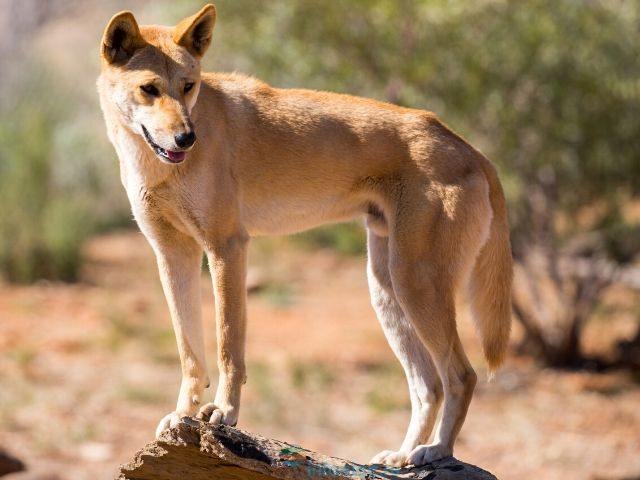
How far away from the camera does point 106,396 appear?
9.66 meters

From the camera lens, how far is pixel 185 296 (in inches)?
202

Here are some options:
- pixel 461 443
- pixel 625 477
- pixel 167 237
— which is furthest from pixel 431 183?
pixel 461 443

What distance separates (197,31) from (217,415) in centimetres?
183

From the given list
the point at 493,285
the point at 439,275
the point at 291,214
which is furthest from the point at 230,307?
the point at 493,285

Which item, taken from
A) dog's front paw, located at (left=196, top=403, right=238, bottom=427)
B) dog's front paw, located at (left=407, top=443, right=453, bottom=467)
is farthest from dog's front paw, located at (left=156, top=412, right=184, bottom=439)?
dog's front paw, located at (left=407, top=443, right=453, bottom=467)

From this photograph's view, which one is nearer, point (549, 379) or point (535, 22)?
point (535, 22)

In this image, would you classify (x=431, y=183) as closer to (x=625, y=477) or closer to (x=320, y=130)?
(x=320, y=130)

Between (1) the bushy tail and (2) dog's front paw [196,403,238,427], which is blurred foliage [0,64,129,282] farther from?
(2) dog's front paw [196,403,238,427]

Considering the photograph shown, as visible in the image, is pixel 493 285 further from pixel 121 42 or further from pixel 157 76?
pixel 121 42

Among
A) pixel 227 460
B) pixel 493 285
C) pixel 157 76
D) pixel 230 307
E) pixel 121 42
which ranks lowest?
pixel 227 460

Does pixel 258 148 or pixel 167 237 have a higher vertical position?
pixel 258 148

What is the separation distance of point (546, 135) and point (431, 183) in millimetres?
5583

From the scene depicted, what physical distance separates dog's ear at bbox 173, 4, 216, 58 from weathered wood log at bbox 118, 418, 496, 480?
177 cm

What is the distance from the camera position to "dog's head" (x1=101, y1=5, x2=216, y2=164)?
4562mm
